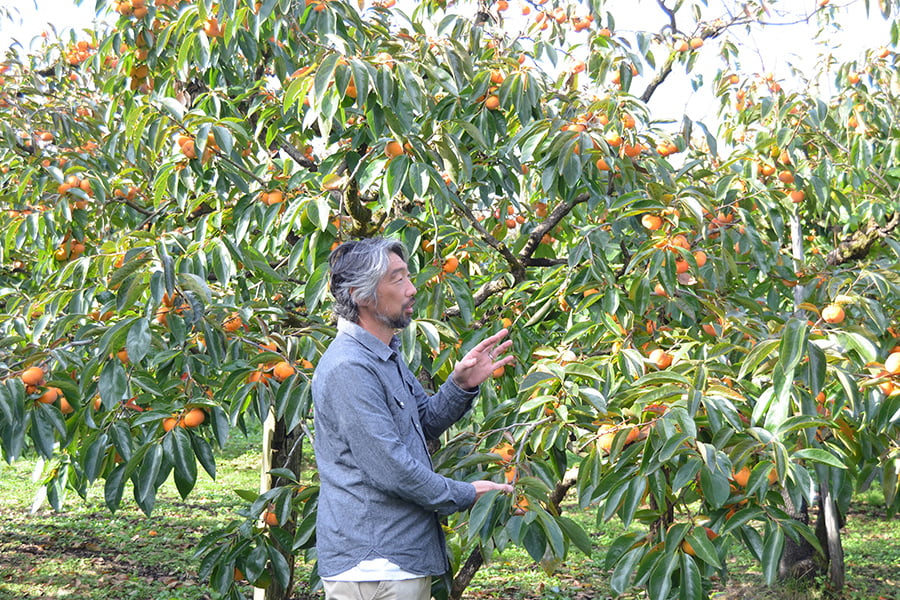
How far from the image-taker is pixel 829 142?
11.0 ft

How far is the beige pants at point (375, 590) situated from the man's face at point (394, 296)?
55 centimetres

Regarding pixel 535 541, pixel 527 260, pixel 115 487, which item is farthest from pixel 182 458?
pixel 527 260

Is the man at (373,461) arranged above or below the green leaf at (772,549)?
above

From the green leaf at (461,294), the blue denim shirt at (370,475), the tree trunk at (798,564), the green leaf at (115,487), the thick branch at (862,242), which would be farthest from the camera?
the tree trunk at (798,564)


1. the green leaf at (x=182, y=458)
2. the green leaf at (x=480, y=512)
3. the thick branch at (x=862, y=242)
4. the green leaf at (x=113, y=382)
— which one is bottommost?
the green leaf at (x=480, y=512)

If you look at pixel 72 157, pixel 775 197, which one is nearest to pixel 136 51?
pixel 72 157

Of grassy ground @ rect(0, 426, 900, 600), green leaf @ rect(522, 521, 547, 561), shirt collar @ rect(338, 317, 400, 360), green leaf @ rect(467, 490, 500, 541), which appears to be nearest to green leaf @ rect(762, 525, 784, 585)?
green leaf @ rect(522, 521, 547, 561)

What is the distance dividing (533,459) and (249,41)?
185 centimetres

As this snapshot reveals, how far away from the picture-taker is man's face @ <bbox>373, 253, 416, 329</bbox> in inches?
71.1

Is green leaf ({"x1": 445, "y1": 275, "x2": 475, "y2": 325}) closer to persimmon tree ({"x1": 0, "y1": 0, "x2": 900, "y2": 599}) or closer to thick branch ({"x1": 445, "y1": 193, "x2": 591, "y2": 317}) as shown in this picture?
persimmon tree ({"x1": 0, "y1": 0, "x2": 900, "y2": 599})

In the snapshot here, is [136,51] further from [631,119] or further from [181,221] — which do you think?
[631,119]

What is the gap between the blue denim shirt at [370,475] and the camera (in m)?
1.62

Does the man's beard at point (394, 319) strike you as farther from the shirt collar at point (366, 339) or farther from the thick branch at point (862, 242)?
the thick branch at point (862, 242)

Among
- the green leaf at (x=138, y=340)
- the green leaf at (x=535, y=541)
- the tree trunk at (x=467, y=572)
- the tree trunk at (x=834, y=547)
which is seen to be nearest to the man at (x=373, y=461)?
the green leaf at (x=535, y=541)
